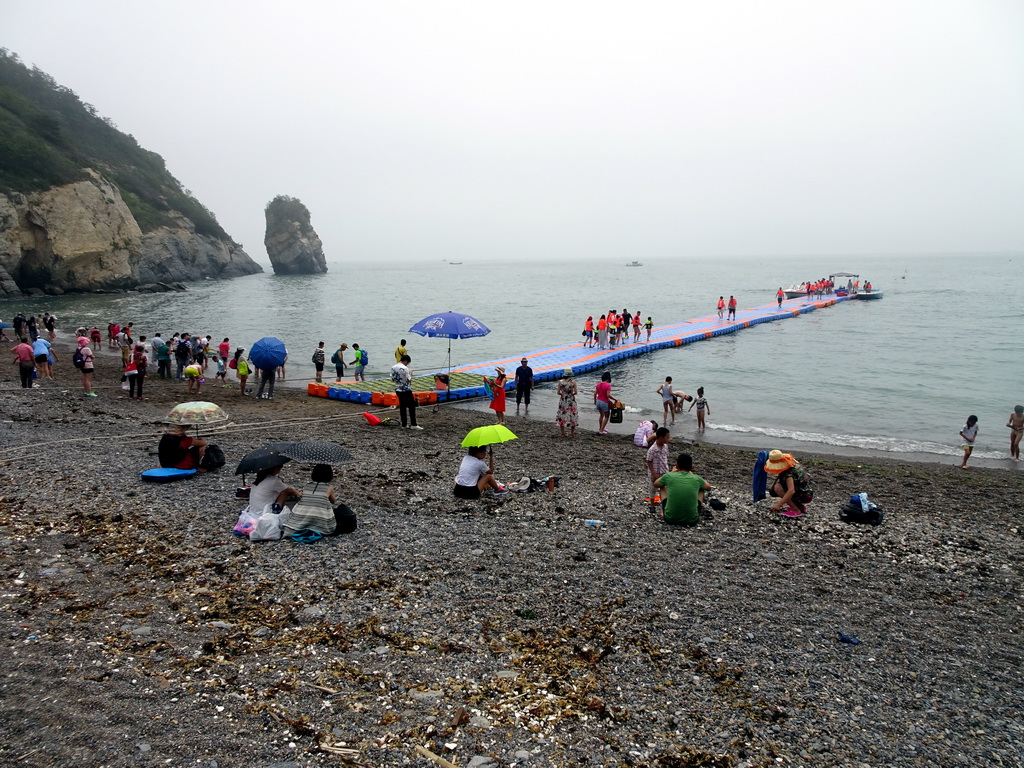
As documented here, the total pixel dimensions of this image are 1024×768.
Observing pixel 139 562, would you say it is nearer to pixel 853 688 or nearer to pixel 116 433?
pixel 853 688

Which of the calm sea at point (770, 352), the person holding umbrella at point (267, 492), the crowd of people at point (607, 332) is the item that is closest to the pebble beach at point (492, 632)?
the person holding umbrella at point (267, 492)

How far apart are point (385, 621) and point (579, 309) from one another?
209 feet

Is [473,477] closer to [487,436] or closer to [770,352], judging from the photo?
[487,436]

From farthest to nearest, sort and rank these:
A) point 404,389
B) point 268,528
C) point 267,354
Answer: point 267,354
point 404,389
point 268,528

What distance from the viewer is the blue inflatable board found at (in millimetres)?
9852

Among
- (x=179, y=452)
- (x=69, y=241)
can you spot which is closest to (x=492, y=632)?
(x=179, y=452)

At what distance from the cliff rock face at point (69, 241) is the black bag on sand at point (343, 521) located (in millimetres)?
58347

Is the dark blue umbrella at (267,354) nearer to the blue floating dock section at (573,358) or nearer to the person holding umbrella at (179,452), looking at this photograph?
the blue floating dock section at (573,358)

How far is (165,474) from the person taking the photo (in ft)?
32.7

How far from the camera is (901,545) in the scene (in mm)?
9008

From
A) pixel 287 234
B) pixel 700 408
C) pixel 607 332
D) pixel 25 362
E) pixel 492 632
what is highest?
pixel 287 234

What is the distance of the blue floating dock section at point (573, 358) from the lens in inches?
816

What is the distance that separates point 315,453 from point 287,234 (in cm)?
14379

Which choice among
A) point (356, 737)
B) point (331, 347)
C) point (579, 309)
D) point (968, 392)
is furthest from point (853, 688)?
point (579, 309)
